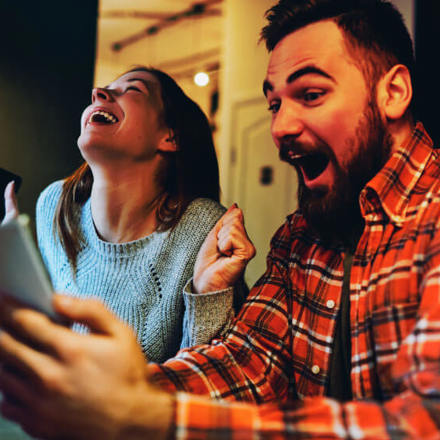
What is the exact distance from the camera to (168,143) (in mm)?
1460

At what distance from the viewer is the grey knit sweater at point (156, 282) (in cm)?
111

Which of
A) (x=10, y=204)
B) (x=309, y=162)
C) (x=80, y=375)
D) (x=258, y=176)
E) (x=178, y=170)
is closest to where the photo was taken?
(x=80, y=375)

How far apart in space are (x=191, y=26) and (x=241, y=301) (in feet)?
11.5

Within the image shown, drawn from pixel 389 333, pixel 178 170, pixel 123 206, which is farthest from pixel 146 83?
pixel 389 333

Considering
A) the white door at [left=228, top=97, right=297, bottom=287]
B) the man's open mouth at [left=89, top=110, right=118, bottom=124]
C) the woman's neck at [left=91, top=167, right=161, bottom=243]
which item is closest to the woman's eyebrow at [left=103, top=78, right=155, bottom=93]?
the man's open mouth at [left=89, top=110, right=118, bottom=124]

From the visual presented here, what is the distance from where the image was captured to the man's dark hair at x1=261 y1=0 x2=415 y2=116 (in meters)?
1.02

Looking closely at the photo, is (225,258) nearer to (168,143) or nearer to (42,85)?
(168,143)

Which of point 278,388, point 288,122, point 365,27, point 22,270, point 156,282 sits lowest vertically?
point 278,388

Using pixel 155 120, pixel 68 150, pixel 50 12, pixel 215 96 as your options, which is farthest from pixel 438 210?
pixel 215 96

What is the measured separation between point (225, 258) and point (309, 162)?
297 mm

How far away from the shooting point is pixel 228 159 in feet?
10.9

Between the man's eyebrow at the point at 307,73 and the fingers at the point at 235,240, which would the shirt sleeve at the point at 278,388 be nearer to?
the fingers at the point at 235,240

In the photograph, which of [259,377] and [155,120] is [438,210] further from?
[155,120]

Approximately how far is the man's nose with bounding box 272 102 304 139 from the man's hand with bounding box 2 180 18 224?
0.72 metres
